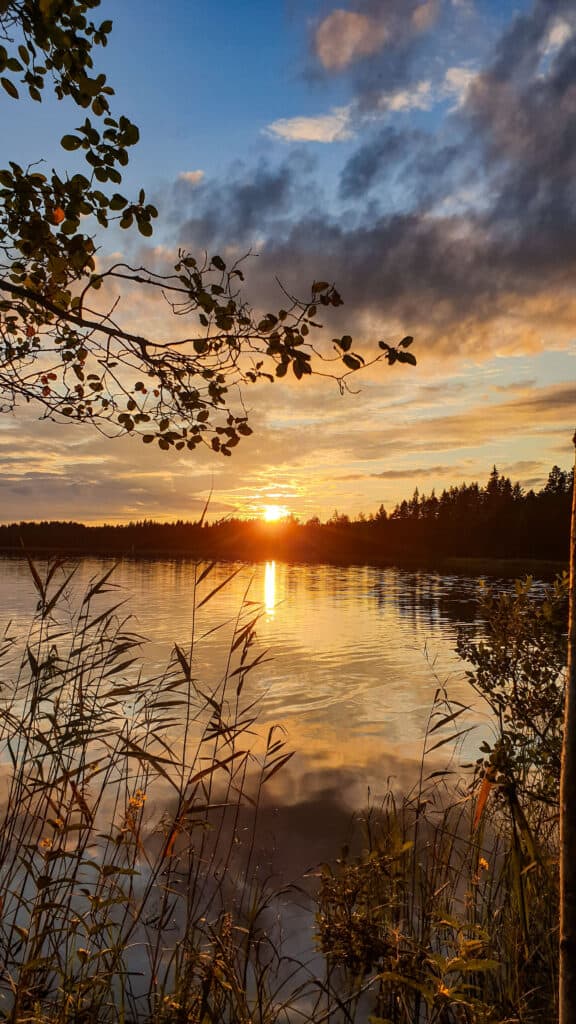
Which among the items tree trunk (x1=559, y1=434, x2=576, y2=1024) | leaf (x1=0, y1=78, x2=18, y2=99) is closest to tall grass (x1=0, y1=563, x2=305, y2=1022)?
tree trunk (x1=559, y1=434, x2=576, y2=1024)

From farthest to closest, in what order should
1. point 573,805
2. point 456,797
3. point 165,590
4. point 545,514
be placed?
point 545,514
point 165,590
point 456,797
point 573,805

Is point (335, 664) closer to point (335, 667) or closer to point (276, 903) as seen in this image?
point (335, 667)

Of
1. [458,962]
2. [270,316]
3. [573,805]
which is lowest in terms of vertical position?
[458,962]

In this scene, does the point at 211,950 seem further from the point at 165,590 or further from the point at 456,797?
the point at 165,590

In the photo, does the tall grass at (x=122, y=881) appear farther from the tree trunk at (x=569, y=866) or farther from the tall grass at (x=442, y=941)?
the tree trunk at (x=569, y=866)

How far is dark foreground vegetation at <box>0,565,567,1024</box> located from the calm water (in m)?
1.39

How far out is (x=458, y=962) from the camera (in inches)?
105

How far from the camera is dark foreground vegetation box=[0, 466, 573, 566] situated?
9612 cm

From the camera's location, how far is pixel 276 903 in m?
6.19

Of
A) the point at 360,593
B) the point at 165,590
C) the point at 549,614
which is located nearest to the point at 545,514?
the point at 360,593

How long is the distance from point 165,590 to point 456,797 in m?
35.1

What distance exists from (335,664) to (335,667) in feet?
1.60

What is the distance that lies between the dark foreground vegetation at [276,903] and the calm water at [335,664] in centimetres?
139

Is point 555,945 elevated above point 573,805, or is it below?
below
